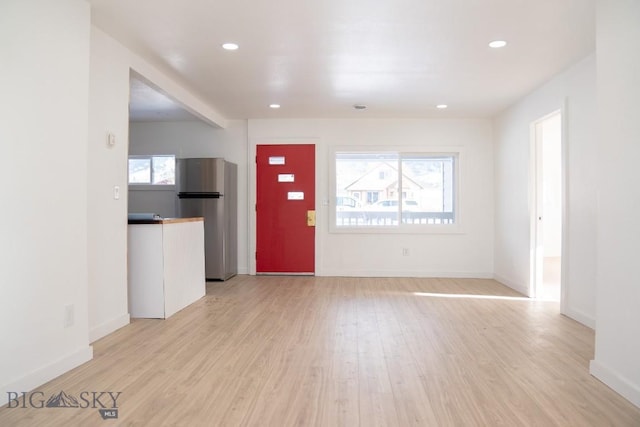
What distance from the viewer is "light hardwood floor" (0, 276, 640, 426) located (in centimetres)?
198

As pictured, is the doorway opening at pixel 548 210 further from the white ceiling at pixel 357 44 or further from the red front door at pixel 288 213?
the red front door at pixel 288 213

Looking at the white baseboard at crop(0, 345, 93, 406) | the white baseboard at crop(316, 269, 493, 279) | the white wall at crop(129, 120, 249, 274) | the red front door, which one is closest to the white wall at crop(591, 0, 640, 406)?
the white baseboard at crop(0, 345, 93, 406)

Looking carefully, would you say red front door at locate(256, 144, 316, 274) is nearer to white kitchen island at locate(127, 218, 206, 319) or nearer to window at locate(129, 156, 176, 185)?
window at locate(129, 156, 176, 185)

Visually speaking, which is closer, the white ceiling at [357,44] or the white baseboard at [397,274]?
the white ceiling at [357,44]

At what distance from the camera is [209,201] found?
5707mm

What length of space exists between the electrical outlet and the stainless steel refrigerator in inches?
122

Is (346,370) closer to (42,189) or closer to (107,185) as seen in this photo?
(42,189)

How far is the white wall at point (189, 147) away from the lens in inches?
250

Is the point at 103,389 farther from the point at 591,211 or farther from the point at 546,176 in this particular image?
the point at 546,176

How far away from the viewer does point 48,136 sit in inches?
94.1

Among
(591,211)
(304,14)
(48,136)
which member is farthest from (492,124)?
(48,136)

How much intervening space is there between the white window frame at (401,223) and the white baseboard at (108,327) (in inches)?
133

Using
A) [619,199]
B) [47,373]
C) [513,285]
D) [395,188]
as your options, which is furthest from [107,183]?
[513,285]

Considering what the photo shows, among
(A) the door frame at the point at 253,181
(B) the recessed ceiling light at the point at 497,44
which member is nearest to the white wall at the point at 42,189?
(B) the recessed ceiling light at the point at 497,44
